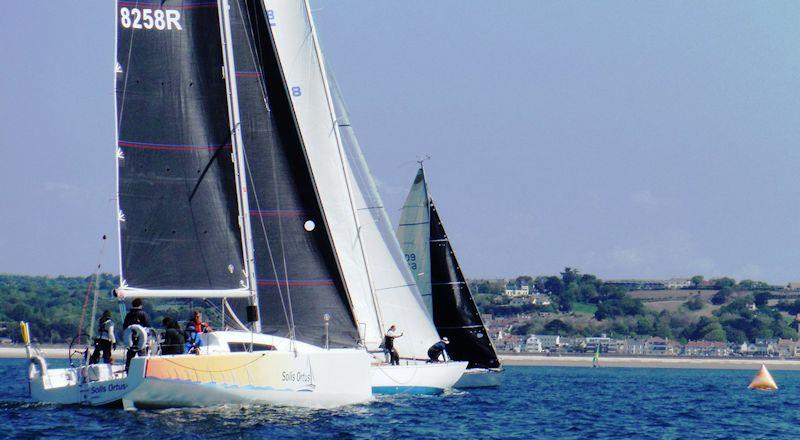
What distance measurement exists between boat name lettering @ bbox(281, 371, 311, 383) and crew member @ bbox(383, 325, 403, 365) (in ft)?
28.0

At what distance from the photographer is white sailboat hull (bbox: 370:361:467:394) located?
36.2 m

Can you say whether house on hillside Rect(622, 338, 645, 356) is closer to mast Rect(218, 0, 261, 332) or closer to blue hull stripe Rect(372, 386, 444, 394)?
blue hull stripe Rect(372, 386, 444, 394)

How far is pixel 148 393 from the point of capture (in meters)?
26.5

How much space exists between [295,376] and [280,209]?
5414 mm

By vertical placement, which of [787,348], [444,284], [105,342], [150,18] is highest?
[150,18]

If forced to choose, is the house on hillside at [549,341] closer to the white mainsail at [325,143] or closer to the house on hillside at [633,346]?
the house on hillside at [633,346]

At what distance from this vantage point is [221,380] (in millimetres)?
26875

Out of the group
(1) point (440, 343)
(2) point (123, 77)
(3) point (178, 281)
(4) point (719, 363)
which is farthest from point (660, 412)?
(4) point (719, 363)

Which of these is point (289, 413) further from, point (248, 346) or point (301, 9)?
point (301, 9)

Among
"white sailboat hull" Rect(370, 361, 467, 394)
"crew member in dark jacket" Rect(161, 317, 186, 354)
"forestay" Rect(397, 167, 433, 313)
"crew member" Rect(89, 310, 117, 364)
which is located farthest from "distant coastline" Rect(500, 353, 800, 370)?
"crew member in dark jacket" Rect(161, 317, 186, 354)

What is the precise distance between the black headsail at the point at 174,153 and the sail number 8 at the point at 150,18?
22 millimetres

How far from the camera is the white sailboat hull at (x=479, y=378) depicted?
47188mm

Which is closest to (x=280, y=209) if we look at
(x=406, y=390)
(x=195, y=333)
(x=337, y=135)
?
(x=337, y=135)

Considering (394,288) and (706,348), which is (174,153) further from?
(706,348)
